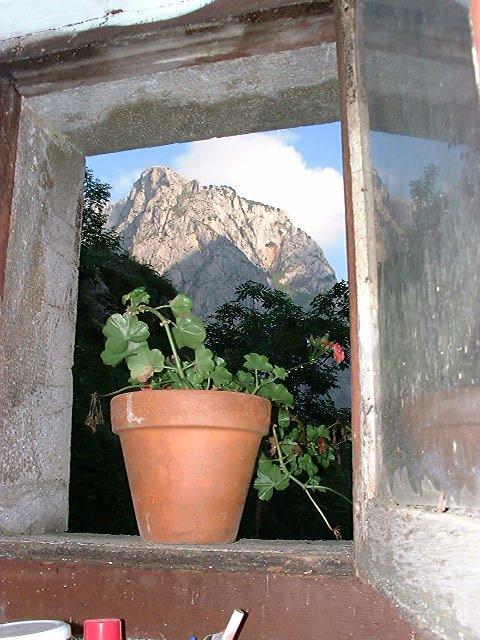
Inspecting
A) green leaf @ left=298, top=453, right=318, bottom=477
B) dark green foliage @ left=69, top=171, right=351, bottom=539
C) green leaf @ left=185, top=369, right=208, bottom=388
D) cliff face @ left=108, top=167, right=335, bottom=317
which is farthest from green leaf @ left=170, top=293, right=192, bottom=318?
cliff face @ left=108, top=167, right=335, bottom=317

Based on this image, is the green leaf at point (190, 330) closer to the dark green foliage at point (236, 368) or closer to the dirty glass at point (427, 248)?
the dirty glass at point (427, 248)

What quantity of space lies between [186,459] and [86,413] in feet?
14.9

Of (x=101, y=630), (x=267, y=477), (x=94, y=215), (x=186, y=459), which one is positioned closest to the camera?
(x=101, y=630)

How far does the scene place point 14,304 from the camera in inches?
57.2

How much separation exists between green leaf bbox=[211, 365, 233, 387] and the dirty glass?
51cm

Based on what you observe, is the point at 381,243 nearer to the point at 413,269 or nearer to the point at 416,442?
the point at 413,269

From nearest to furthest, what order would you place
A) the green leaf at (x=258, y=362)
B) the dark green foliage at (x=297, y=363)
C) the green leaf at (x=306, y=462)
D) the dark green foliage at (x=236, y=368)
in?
the green leaf at (x=258, y=362), the green leaf at (x=306, y=462), the dark green foliage at (x=236, y=368), the dark green foliage at (x=297, y=363)

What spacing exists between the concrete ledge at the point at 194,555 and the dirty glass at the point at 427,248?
0.21 m

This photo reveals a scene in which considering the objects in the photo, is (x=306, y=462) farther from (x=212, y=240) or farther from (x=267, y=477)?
(x=212, y=240)

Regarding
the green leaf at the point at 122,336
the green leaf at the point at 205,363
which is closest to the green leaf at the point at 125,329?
the green leaf at the point at 122,336

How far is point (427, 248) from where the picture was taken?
72cm

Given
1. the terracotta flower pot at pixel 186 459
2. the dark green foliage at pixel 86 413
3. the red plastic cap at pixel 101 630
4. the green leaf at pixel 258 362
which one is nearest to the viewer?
the red plastic cap at pixel 101 630

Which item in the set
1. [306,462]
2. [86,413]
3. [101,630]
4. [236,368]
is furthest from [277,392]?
[236,368]

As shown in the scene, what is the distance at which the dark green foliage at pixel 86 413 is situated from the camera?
5332mm
